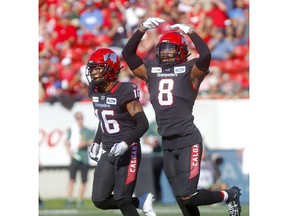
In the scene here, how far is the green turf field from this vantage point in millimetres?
11695

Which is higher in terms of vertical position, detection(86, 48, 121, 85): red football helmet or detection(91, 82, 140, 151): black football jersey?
detection(86, 48, 121, 85): red football helmet

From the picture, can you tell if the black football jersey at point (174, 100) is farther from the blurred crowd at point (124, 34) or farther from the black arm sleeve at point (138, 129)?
the blurred crowd at point (124, 34)

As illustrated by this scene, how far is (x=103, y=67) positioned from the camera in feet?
27.0

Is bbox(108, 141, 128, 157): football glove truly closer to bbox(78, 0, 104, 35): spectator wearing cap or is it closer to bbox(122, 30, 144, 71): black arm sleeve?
bbox(122, 30, 144, 71): black arm sleeve

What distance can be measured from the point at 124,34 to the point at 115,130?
7500mm

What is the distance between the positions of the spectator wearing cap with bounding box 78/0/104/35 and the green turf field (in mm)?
3653

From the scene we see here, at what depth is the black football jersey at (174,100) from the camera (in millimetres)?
8023

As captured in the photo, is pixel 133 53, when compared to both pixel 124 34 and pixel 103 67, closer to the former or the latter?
pixel 103 67

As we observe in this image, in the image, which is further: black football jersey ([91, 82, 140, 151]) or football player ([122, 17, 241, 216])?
black football jersey ([91, 82, 140, 151])

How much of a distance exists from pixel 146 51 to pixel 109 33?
3.14ft

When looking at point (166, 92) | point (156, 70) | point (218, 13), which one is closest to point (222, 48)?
point (218, 13)

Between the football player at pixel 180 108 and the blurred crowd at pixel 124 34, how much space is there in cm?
635

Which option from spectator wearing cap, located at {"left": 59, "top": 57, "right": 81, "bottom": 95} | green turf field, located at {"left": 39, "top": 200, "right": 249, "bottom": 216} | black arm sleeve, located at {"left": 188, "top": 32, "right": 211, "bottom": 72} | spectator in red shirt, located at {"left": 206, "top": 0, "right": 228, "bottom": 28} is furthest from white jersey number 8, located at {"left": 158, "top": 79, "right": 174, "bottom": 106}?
spectator in red shirt, located at {"left": 206, "top": 0, "right": 228, "bottom": 28}

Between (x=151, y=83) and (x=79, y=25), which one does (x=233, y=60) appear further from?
(x=151, y=83)
